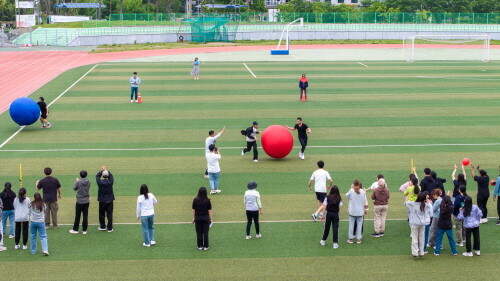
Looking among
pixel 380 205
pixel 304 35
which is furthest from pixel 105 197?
pixel 304 35

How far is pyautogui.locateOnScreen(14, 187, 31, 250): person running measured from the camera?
50.6 feet

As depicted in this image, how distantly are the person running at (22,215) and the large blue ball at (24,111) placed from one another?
14.5m

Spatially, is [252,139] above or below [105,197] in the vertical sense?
above

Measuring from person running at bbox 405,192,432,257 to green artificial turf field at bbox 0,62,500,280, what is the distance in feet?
0.96

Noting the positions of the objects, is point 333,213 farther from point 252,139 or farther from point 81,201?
point 252,139

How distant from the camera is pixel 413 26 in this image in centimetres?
9344

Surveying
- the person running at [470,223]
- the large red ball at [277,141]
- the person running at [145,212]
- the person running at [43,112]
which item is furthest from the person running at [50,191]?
the person running at [43,112]

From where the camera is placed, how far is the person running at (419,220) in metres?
15.0

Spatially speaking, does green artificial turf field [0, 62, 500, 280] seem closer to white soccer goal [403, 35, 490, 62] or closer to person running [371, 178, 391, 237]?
person running [371, 178, 391, 237]

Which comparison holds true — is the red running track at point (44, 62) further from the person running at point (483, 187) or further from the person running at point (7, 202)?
the person running at point (483, 187)

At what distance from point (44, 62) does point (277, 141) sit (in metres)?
39.3

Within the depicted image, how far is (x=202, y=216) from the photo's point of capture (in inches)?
613

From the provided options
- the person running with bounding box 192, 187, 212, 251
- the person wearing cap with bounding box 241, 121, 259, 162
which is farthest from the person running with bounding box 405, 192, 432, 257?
the person wearing cap with bounding box 241, 121, 259, 162

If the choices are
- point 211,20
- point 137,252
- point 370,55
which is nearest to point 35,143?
point 137,252
